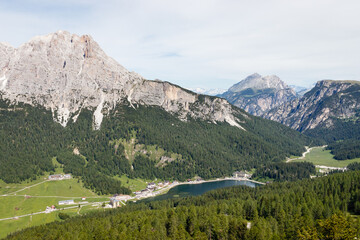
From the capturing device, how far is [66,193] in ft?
639

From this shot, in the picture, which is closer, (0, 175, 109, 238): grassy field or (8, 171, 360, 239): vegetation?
(8, 171, 360, 239): vegetation

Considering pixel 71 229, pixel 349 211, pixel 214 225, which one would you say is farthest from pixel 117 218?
pixel 349 211

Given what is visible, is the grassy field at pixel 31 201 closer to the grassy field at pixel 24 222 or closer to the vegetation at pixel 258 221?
the grassy field at pixel 24 222

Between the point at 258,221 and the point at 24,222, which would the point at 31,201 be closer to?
the point at 24,222

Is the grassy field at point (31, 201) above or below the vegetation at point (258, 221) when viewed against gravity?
below

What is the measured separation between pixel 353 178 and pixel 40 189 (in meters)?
197

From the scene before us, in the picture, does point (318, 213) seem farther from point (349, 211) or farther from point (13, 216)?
point (13, 216)

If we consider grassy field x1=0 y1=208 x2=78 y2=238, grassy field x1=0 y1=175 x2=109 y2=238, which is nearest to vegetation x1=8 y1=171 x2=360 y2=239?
grassy field x1=0 y1=208 x2=78 y2=238

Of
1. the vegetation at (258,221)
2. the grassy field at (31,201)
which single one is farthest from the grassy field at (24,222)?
the vegetation at (258,221)

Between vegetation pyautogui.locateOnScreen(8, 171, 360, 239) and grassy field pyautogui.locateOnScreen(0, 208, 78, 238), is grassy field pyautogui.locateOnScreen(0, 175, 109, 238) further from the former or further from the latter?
vegetation pyautogui.locateOnScreen(8, 171, 360, 239)

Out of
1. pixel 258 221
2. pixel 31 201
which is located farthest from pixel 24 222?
pixel 258 221

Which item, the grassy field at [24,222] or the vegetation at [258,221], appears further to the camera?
the grassy field at [24,222]

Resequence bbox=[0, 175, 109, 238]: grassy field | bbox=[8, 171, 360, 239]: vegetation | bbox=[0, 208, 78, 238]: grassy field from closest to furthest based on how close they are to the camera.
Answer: bbox=[8, 171, 360, 239]: vegetation, bbox=[0, 208, 78, 238]: grassy field, bbox=[0, 175, 109, 238]: grassy field

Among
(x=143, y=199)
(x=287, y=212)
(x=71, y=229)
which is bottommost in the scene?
(x=143, y=199)
